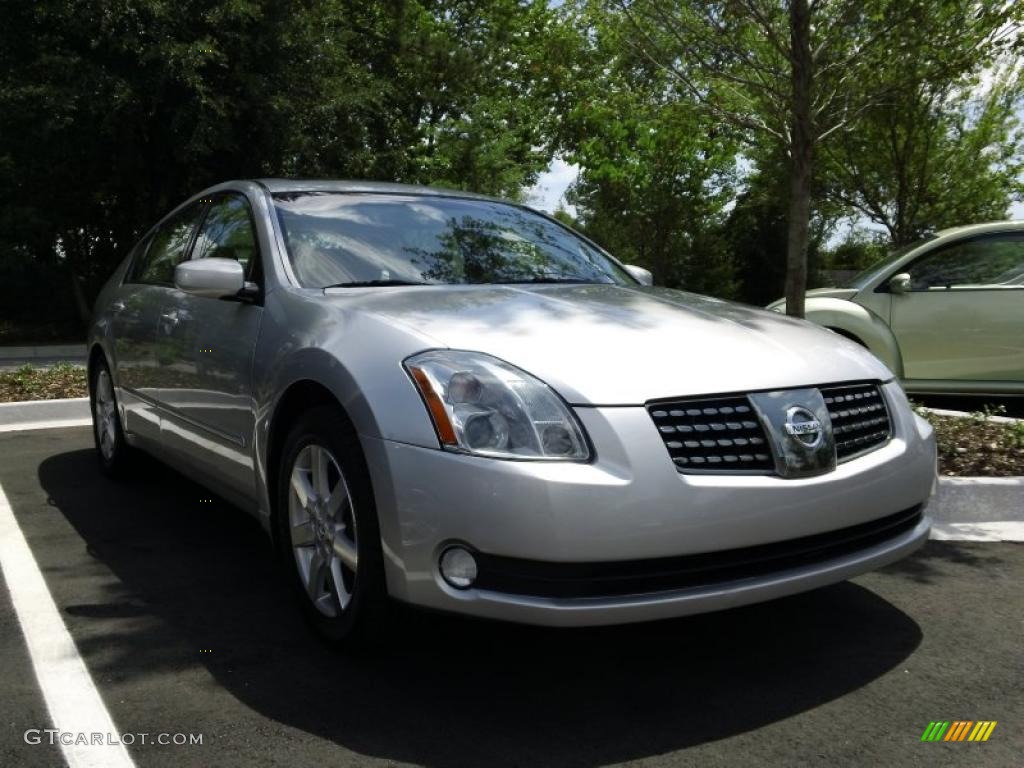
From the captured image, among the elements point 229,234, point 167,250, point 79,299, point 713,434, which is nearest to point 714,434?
point 713,434

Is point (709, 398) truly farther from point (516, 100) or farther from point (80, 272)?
point (516, 100)

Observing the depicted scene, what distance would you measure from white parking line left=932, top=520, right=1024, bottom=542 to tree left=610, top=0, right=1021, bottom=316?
2.44 metres

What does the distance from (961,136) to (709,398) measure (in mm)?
19213

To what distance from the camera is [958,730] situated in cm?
271

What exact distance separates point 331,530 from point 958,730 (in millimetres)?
1855

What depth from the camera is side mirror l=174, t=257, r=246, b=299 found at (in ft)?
12.1

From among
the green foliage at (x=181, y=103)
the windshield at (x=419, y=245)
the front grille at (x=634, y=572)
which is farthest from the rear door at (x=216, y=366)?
the green foliage at (x=181, y=103)

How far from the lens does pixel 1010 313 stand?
311 inches

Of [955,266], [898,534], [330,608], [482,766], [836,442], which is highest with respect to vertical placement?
[955,266]

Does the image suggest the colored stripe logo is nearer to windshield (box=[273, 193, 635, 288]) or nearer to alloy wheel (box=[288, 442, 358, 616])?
alloy wheel (box=[288, 442, 358, 616])

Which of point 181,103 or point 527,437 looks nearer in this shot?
point 527,437

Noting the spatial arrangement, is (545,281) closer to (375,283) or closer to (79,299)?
(375,283)

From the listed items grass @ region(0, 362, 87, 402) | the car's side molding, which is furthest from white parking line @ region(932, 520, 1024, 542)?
grass @ region(0, 362, 87, 402)

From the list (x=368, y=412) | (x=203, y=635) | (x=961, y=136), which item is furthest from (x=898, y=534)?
(x=961, y=136)
